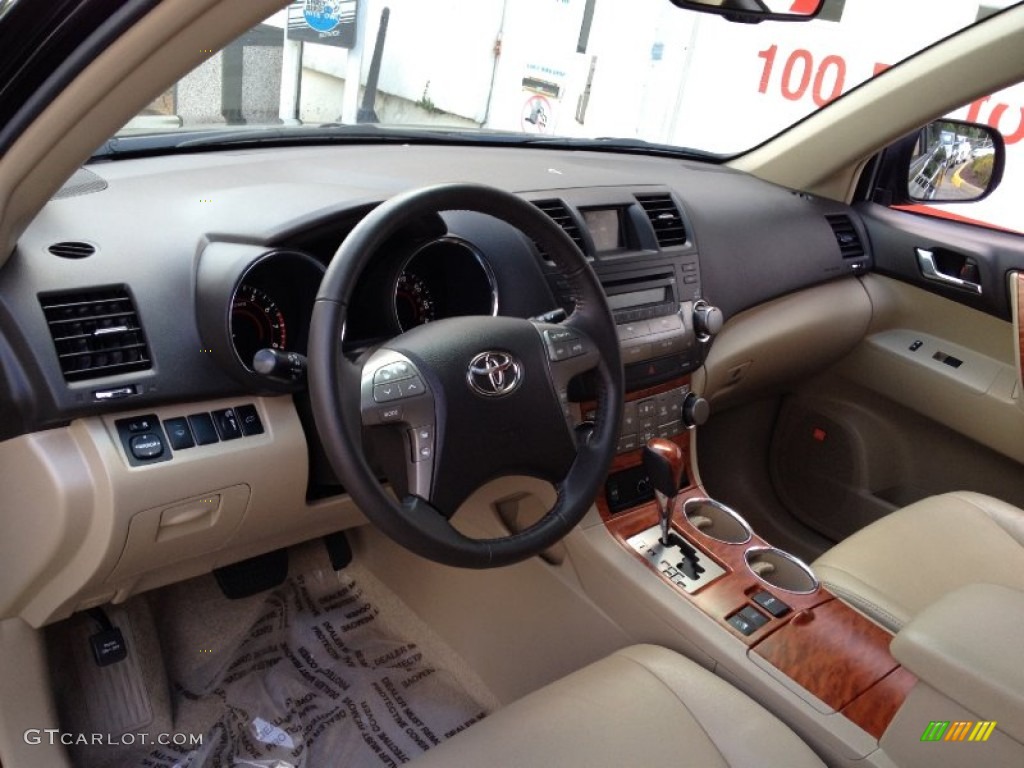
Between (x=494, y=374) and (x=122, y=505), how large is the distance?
0.55 meters

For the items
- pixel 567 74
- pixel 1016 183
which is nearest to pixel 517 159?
pixel 1016 183

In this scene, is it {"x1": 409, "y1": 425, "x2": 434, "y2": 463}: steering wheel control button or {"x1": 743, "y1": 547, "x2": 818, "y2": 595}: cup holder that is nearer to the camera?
{"x1": 409, "y1": 425, "x2": 434, "y2": 463}: steering wheel control button

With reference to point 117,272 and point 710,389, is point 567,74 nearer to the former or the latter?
point 710,389

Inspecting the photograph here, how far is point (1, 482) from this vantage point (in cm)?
134

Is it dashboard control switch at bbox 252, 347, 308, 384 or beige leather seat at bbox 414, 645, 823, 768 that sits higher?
dashboard control switch at bbox 252, 347, 308, 384

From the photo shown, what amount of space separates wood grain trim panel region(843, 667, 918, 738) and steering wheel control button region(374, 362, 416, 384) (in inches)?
33.7

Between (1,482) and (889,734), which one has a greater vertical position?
(1,482)

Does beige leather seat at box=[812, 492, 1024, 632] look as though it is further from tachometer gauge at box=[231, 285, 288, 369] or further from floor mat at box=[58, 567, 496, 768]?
tachometer gauge at box=[231, 285, 288, 369]

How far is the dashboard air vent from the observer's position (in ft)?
6.63

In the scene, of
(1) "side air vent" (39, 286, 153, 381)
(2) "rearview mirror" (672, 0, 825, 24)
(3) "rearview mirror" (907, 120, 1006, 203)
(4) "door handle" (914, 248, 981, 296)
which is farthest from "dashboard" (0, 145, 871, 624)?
(3) "rearview mirror" (907, 120, 1006, 203)

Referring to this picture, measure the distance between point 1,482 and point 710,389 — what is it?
1.49m

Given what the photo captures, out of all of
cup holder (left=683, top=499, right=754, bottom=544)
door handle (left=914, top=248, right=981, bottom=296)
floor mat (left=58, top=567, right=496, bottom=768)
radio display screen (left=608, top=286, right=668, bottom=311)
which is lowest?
floor mat (left=58, top=567, right=496, bottom=768)

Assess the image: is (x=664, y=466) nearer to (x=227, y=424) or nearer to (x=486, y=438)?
(x=486, y=438)

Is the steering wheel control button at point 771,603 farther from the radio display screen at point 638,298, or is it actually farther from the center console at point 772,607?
the radio display screen at point 638,298
